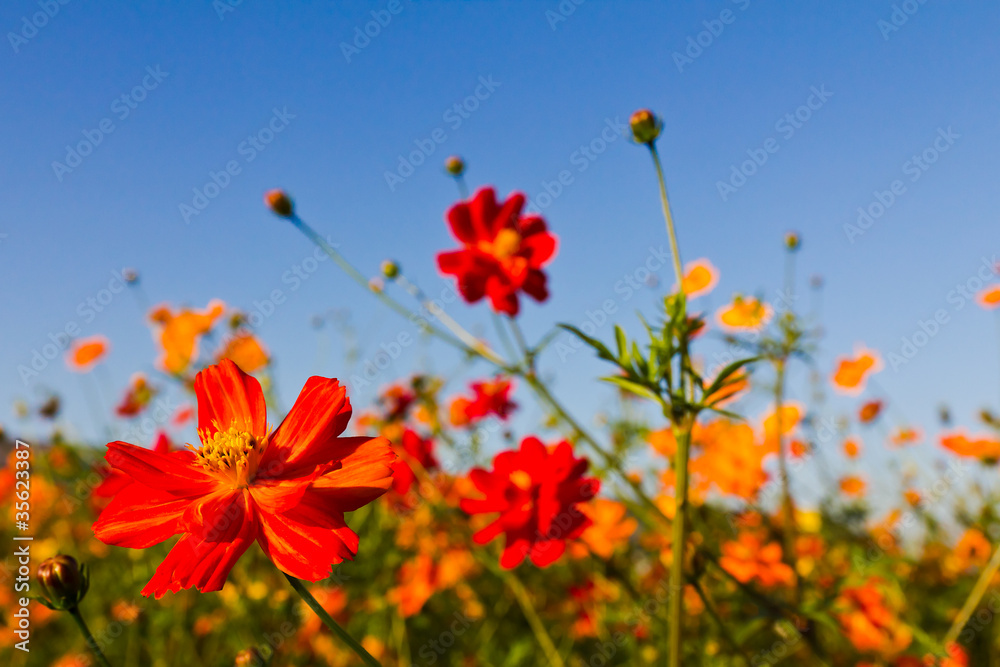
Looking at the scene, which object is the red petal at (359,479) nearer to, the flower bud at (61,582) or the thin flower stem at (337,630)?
the thin flower stem at (337,630)

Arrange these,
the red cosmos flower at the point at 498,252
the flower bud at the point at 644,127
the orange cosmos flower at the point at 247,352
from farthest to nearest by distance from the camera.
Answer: the orange cosmos flower at the point at 247,352 < the red cosmos flower at the point at 498,252 < the flower bud at the point at 644,127

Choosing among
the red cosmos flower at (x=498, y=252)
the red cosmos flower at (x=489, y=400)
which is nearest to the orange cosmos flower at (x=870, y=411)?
the red cosmos flower at (x=489, y=400)

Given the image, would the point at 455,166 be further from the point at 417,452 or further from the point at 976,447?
the point at 976,447

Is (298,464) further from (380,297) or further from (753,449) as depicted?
(753,449)

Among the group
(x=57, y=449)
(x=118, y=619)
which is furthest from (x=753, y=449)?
(x=57, y=449)

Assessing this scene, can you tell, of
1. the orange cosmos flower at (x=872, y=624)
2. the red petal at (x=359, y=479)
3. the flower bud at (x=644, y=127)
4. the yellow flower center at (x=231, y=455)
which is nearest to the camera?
Answer: the red petal at (x=359, y=479)

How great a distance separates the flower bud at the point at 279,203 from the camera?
1434mm

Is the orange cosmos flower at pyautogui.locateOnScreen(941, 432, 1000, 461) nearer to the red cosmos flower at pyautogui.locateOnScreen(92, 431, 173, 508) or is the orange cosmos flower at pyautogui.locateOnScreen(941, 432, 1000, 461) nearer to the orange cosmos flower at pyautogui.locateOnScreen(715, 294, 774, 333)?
the orange cosmos flower at pyautogui.locateOnScreen(715, 294, 774, 333)

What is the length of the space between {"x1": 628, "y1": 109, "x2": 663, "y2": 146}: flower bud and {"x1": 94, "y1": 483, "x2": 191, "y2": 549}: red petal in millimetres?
810

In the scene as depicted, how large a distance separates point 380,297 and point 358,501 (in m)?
0.83

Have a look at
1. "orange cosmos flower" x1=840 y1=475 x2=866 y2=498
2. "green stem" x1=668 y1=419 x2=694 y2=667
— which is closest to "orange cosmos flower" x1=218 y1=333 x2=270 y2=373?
"green stem" x1=668 y1=419 x2=694 y2=667

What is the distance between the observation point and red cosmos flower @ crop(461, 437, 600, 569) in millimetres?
1092

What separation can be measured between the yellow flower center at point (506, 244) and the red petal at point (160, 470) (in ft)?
2.58

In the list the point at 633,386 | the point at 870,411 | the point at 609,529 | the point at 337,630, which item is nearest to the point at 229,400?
the point at 337,630
